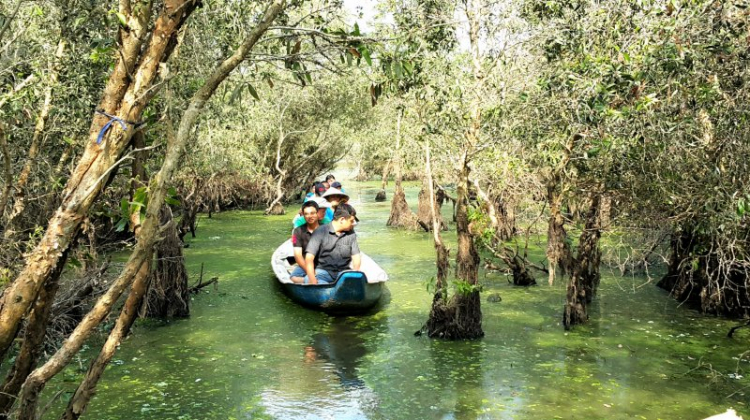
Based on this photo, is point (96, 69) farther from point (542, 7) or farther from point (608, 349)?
point (608, 349)

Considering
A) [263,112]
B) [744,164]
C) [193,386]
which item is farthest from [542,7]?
[263,112]

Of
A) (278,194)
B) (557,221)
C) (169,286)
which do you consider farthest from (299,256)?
(278,194)

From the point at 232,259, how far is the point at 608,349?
27.7 feet

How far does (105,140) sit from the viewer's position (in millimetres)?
2818

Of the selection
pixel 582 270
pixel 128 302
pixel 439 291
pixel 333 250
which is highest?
pixel 128 302

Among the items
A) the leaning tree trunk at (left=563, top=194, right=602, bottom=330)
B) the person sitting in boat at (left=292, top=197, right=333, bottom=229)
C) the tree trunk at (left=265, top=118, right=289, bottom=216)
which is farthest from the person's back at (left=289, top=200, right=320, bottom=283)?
the tree trunk at (left=265, top=118, right=289, bottom=216)

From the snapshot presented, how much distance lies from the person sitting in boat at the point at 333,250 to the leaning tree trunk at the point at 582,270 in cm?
275

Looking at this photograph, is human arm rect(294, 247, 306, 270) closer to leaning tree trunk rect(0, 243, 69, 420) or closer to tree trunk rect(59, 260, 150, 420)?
leaning tree trunk rect(0, 243, 69, 420)

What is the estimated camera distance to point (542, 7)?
7445 millimetres

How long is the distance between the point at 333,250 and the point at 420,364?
2846 mm

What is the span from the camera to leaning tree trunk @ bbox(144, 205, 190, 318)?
8844mm

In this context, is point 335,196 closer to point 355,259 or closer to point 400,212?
point 355,259

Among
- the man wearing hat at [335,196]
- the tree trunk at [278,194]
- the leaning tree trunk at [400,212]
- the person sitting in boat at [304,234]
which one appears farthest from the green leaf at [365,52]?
the tree trunk at [278,194]

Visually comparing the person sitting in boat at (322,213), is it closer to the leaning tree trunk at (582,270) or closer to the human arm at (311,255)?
the human arm at (311,255)
